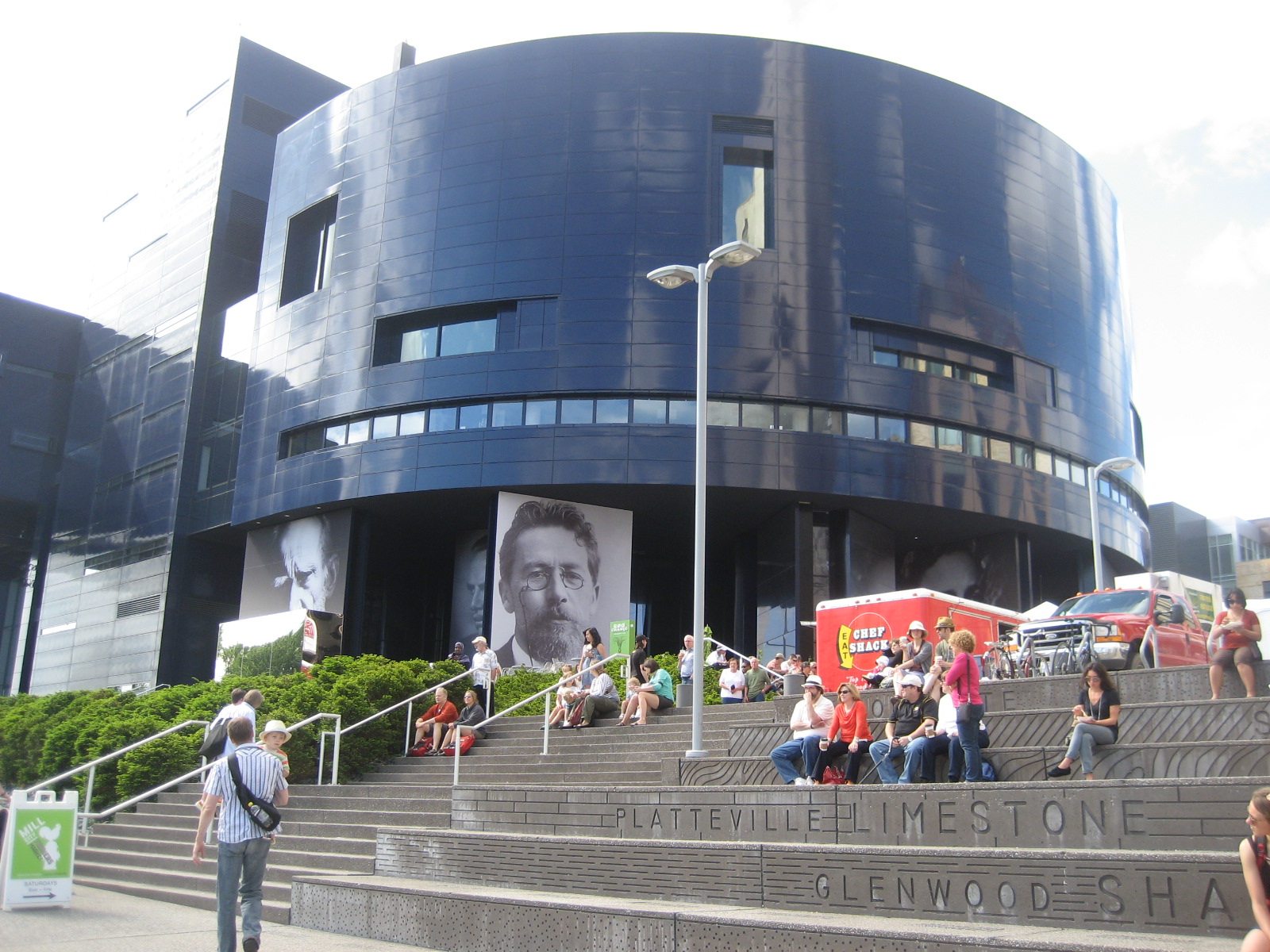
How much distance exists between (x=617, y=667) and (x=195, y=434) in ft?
88.1

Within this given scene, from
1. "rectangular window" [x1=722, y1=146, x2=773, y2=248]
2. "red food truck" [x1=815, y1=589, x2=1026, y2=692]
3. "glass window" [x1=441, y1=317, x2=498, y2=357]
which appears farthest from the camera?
"glass window" [x1=441, y1=317, x2=498, y2=357]

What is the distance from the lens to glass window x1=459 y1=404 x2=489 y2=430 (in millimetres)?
36062

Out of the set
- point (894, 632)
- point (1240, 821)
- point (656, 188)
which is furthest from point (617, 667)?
point (1240, 821)

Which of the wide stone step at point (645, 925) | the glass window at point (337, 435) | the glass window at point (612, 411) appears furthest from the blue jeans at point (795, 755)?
the glass window at point (337, 435)

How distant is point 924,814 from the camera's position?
9586 millimetres

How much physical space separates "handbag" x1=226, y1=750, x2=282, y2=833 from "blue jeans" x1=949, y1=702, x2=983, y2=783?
610cm

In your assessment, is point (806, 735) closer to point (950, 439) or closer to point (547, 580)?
point (547, 580)

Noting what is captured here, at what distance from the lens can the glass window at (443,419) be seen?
36.3 m

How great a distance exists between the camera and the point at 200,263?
48.9 meters

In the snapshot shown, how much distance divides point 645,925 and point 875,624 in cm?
1539

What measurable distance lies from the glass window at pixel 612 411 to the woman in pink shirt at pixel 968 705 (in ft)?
78.7

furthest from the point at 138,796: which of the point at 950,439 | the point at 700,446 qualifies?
the point at 950,439

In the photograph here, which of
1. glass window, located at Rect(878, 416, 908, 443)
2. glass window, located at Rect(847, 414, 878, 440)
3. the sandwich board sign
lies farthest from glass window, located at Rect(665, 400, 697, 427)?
the sandwich board sign

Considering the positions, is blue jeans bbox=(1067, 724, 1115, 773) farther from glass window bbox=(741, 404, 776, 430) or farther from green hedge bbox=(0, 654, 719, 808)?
glass window bbox=(741, 404, 776, 430)
